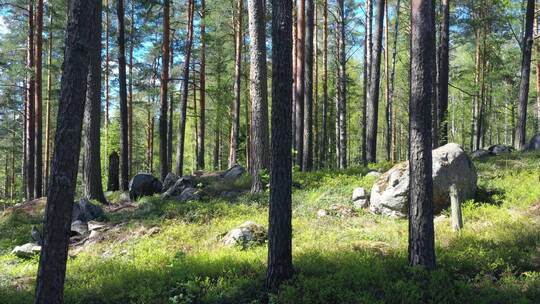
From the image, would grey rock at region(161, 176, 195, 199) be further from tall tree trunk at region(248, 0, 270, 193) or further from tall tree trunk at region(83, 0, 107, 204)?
tall tree trunk at region(248, 0, 270, 193)

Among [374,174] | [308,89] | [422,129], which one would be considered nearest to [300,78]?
[308,89]

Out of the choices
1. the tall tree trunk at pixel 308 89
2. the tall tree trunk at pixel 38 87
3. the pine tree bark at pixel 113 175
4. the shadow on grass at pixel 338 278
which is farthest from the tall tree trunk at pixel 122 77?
the shadow on grass at pixel 338 278

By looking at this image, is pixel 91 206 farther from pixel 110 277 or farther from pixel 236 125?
pixel 236 125

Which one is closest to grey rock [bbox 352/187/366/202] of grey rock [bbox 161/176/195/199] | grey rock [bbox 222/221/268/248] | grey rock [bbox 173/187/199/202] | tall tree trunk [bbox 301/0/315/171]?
grey rock [bbox 222/221/268/248]

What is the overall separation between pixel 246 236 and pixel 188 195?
4.79m

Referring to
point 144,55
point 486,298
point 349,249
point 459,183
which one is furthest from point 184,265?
point 144,55

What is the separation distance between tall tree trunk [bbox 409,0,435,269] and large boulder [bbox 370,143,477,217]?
10.7 ft

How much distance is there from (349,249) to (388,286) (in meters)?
1.77

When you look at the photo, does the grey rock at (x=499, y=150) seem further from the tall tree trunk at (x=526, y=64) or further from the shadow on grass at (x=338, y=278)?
the shadow on grass at (x=338, y=278)

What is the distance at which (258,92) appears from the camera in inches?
478

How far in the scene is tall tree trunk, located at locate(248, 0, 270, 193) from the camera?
39.7 feet

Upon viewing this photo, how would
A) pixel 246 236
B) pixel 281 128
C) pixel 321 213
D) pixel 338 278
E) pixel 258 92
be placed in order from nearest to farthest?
1. pixel 281 128
2. pixel 338 278
3. pixel 246 236
4. pixel 321 213
5. pixel 258 92

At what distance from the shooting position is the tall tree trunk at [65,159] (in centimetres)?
500

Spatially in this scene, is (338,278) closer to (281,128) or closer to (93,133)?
(281,128)
